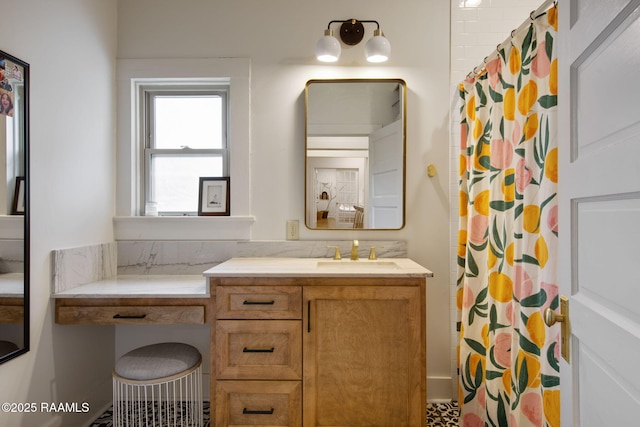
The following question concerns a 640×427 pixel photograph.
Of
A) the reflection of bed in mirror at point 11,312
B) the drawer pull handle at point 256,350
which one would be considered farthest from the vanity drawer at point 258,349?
the reflection of bed in mirror at point 11,312

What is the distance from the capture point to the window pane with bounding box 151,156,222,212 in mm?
2562

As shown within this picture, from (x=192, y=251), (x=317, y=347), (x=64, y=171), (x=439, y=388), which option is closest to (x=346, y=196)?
(x=317, y=347)

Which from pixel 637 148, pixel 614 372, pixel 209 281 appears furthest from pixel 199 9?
pixel 614 372

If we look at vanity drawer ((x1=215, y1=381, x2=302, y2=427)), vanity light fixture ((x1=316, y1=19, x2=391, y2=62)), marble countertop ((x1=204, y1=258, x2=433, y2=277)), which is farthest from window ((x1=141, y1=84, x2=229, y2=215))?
vanity drawer ((x1=215, y1=381, x2=302, y2=427))

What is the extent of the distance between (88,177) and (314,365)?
63.0 inches

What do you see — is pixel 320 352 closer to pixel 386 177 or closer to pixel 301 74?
pixel 386 177

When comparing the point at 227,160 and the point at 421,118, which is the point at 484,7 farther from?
the point at 227,160

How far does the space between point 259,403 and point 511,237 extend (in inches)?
55.0

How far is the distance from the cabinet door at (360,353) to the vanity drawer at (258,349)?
6 centimetres

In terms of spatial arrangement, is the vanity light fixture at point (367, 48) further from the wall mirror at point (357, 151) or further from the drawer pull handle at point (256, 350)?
the drawer pull handle at point (256, 350)

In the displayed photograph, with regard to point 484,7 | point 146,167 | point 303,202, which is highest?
point 484,7

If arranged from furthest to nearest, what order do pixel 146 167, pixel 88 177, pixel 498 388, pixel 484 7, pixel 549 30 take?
pixel 146 167, pixel 484 7, pixel 88 177, pixel 498 388, pixel 549 30

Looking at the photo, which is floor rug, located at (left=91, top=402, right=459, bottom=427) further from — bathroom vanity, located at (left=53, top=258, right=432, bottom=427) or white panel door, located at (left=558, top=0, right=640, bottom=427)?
white panel door, located at (left=558, top=0, right=640, bottom=427)

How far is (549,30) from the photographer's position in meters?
1.41
